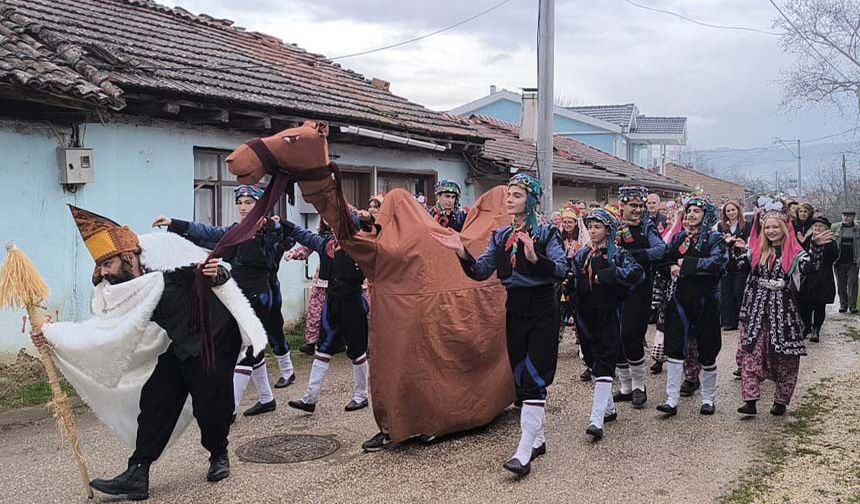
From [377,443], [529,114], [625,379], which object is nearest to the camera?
[377,443]

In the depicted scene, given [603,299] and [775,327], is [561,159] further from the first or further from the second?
[603,299]

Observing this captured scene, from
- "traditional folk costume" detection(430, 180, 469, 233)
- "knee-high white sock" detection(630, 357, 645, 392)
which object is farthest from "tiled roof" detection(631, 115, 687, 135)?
"knee-high white sock" detection(630, 357, 645, 392)

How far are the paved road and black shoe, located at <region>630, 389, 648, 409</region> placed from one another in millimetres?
101

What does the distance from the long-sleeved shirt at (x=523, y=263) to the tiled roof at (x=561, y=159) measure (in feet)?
29.4

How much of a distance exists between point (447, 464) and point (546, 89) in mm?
7552

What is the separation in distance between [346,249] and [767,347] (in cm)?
375

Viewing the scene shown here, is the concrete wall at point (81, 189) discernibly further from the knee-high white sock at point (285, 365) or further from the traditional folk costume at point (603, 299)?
the traditional folk costume at point (603, 299)

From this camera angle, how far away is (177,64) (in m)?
10.3

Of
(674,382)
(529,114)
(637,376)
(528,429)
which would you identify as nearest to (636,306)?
(637,376)

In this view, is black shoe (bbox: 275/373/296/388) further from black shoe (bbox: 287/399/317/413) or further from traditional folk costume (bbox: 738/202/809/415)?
traditional folk costume (bbox: 738/202/809/415)

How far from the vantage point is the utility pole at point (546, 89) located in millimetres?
11586

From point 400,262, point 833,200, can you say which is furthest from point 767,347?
point 833,200

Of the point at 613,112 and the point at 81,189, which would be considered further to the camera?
the point at 613,112

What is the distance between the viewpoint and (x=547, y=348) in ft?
17.6
